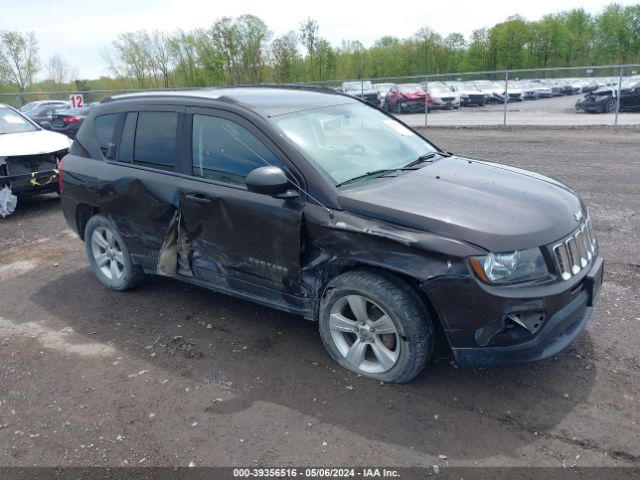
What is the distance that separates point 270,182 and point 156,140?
5.20ft

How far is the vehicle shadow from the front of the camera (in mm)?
2994

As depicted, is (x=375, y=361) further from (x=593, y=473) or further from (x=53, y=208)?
(x=53, y=208)

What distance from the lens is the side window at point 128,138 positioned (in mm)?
4670

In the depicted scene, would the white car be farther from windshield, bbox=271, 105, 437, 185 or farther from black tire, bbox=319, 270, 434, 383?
black tire, bbox=319, 270, 434, 383

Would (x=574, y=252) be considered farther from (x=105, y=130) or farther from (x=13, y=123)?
(x=13, y=123)

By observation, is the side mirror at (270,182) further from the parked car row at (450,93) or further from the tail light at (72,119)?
the parked car row at (450,93)

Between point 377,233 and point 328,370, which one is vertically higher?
point 377,233

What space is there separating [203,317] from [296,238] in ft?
4.91

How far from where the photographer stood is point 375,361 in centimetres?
353

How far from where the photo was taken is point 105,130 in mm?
4965

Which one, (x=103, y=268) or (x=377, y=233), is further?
(x=103, y=268)

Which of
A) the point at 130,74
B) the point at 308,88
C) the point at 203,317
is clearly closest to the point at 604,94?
the point at 308,88

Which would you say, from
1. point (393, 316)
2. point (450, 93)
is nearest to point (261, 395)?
point (393, 316)

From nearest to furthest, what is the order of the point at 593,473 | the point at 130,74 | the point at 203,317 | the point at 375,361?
the point at 593,473 < the point at 375,361 < the point at 203,317 < the point at 130,74
